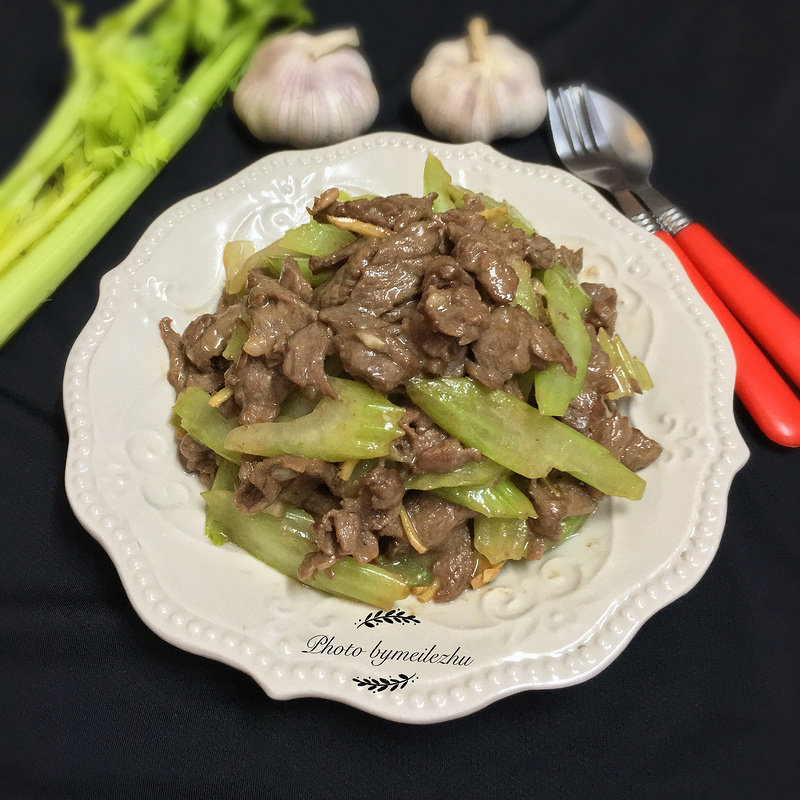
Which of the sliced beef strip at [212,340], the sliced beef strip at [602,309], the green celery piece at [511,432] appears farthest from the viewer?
the sliced beef strip at [602,309]

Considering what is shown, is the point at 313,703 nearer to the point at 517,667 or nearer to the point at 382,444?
the point at 517,667

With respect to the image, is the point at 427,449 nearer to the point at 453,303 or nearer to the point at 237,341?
the point at 453,303

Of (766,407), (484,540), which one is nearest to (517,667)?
(484,540)

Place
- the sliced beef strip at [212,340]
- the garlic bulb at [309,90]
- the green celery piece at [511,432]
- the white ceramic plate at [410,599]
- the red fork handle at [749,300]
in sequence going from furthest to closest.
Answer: the garlic bulb at [309,90] < the red fork handle at [749,300] < the sliced beef strip at [212,340] < the green celery piece at [511,432] < the white ceramic plate at [410,599]

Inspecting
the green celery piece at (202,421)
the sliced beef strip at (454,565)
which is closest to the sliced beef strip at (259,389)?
the green celery piece at (202,421)

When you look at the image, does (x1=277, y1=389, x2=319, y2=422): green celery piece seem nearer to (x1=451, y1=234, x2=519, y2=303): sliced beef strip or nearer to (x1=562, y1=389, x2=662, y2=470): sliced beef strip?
(x1=451, y1=234, x2=519, y2=303): sliced beef strip

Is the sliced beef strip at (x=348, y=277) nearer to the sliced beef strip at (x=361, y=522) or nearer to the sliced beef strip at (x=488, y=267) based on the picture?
the sliced beef strip at (x=488, y=267)
